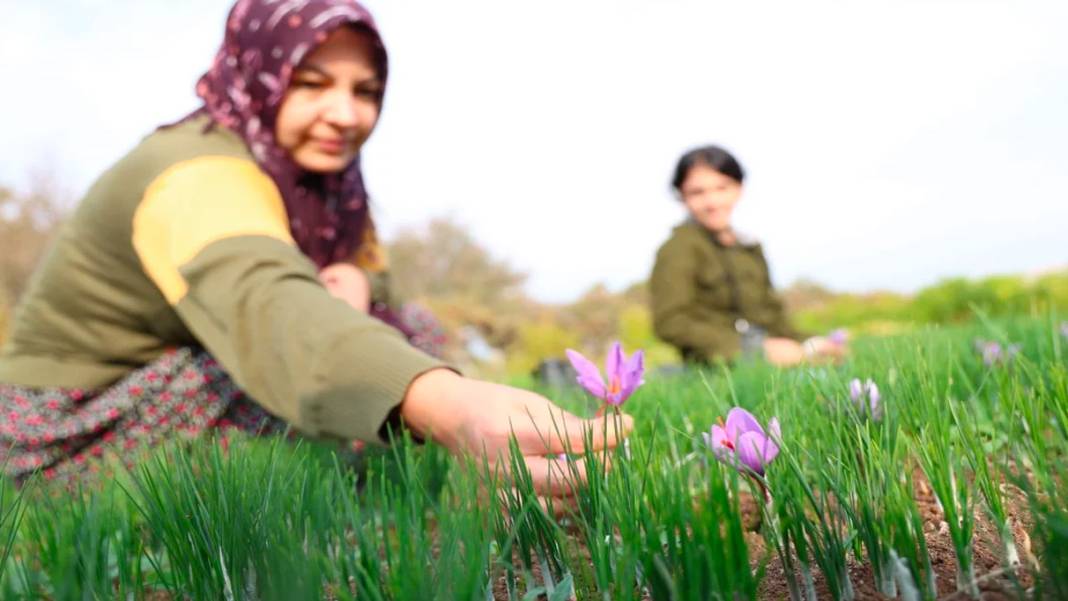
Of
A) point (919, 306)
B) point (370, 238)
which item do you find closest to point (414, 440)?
point (370, 238)

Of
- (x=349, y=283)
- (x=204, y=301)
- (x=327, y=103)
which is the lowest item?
(x=204, y=301)

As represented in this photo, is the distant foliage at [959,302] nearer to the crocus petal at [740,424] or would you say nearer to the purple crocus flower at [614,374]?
the purple crocus flower at [614,374]

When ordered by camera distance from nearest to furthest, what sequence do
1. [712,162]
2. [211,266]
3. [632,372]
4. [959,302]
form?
[632,372], [211,266], [712,162], [959,302]

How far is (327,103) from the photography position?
230 cm

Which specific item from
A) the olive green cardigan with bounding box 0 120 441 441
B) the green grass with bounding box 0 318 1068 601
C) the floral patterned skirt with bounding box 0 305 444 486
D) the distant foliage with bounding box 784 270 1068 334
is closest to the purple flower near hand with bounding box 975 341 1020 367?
the green grass with bounding box 0 318 1068 601

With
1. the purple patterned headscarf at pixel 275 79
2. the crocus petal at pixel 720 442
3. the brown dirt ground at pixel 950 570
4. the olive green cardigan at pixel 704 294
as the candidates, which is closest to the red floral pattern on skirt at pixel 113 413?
the purple patterned headscarf at pixel 275 79

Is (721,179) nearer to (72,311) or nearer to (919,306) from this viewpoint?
(72,311)

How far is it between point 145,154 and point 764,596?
6.11ft

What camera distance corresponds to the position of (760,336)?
16.8ft

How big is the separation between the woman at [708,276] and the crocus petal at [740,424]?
4192mm

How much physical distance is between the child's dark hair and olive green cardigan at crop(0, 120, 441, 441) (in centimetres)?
364

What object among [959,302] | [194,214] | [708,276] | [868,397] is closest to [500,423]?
[868,397]

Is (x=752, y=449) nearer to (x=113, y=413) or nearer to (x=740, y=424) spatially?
(x=740, y=424)

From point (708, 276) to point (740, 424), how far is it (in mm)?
4553
